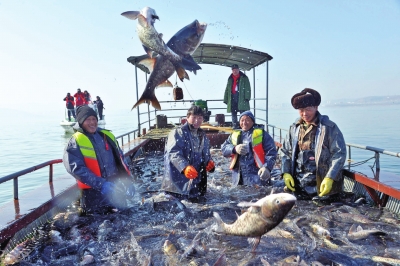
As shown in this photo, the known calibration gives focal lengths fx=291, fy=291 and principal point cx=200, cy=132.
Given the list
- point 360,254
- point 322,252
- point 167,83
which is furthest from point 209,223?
point 167,83

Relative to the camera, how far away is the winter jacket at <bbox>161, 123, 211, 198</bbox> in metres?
5.59

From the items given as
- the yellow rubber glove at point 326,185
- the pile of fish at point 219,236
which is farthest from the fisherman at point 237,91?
the yellow rubber glove at point 326,185

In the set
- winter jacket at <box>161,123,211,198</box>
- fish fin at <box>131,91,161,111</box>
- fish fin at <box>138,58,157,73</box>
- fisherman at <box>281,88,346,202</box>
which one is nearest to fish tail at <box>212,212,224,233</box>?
winter jacket at <box>161,123,211,198</box>

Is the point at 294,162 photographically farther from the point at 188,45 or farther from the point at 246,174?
the point at 188,45

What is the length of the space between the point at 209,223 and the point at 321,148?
2.44 meters

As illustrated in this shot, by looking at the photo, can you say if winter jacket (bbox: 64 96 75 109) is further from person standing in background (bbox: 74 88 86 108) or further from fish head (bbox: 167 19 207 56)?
fish head (bbox: 167 19 207 56)

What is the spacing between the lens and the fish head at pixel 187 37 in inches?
204

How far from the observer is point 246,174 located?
20.6ft

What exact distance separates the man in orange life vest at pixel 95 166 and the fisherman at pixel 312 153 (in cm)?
319

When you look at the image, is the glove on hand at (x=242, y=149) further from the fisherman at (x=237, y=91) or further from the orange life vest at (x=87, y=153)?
the fisherman at (x=237, y=91)

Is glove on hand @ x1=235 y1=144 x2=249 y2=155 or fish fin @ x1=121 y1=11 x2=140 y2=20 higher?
fish fin @ x1=121 y1=11 x2=140 y2=20

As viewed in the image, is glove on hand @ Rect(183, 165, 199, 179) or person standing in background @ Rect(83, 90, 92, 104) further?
person standing in background @ Rect(83, 90, 92, 104)

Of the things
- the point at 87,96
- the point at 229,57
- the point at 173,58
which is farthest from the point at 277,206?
the point at 87,96

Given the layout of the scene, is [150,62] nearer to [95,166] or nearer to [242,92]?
[95,166]
